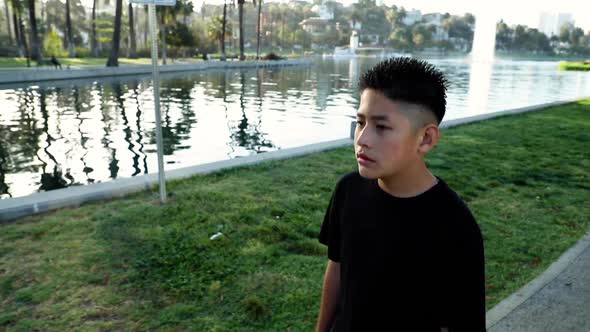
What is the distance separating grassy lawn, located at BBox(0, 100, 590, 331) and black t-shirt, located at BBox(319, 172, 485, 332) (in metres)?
1.75

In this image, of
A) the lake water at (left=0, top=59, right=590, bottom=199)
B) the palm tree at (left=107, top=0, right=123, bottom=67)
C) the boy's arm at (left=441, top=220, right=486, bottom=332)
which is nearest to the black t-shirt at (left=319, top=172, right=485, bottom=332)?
the boy's arm at (left=441, top=220, right=486, bottom=332)

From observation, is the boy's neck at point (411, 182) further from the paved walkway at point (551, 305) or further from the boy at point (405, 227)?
the paved walkway at point (551, 305)

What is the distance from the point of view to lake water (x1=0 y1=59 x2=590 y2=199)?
8.94 meters

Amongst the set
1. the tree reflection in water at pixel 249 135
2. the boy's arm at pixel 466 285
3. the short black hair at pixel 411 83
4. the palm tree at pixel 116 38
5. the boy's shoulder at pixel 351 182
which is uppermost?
the palm tree at pixel 116 38

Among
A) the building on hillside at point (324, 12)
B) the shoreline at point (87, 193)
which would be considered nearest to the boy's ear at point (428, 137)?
the shoreline at point (87, 193)

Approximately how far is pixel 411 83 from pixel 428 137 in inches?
Result: 8.0

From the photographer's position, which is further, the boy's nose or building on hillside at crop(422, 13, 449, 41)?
building on hillside at crop(422, 13, 449, 41)

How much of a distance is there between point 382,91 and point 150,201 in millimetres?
4442

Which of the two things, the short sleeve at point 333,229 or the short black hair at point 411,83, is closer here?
the short black hair at point 411,83

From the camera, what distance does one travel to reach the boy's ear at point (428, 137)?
1.70 meters

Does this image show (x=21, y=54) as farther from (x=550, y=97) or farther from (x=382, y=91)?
(x=382, y=91)

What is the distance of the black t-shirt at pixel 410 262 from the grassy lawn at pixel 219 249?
1.75m

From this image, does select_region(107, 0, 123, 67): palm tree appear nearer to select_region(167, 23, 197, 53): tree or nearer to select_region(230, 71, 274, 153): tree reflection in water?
select_region(167, 23, 197, 53): tree

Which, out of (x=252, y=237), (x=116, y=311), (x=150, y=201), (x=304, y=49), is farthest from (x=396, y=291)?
(x=304, y=49)
